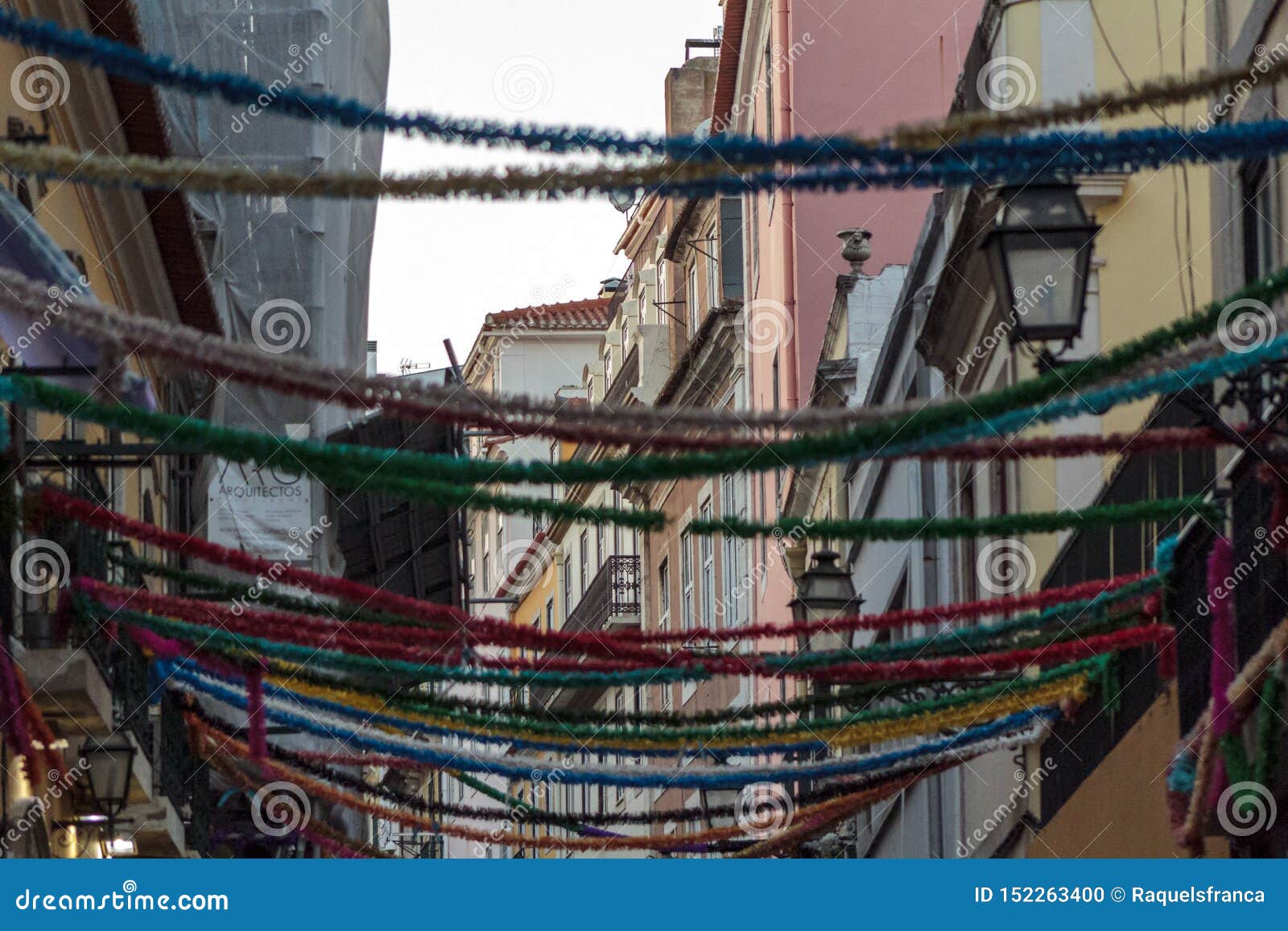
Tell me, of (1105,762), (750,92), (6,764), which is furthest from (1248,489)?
(750,92)

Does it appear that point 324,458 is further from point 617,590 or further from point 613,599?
point 613,599

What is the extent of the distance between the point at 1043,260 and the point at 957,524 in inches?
42.2

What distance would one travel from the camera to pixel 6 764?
13.3 meters

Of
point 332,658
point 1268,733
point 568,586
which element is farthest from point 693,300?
point 1268,733

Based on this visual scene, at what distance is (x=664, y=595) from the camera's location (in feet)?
154

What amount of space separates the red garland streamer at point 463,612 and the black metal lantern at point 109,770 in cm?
289

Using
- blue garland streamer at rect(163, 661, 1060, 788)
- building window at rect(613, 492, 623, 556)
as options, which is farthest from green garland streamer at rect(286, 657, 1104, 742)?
building window at rect(613, 492, 623, 556)

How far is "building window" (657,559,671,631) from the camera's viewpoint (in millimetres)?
46406

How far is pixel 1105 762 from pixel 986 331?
4.60 metres

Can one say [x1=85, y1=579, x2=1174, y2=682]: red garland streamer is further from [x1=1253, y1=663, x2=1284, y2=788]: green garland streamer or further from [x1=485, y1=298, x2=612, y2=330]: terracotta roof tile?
[x1=485, y1=298, x2=612, y2=330]: terracotta roof tile

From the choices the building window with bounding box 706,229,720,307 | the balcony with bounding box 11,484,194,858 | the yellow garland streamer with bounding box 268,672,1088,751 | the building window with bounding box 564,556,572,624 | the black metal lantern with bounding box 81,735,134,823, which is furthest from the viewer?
the building window with bounding box 564,556,572,624

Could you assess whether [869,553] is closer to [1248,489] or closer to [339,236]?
[339,236]

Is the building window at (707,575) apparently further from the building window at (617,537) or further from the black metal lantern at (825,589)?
the black metal lantern at (825,589)

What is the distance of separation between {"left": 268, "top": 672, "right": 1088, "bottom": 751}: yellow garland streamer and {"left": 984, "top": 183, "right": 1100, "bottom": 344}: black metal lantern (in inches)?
157
